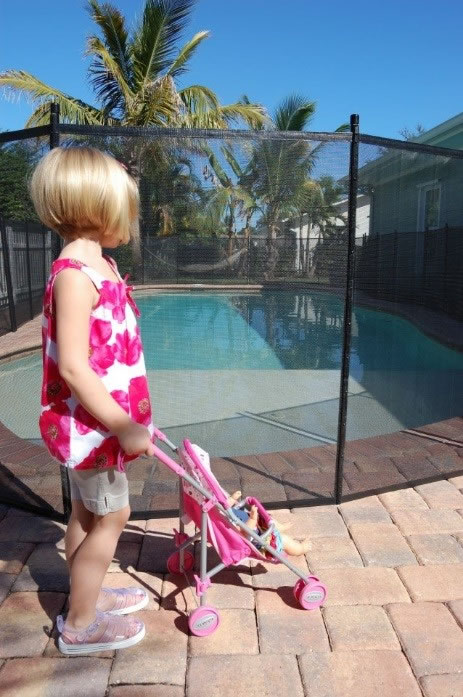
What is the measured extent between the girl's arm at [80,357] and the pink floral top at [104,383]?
Result: 9cm

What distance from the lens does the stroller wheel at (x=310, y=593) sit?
2324 mm

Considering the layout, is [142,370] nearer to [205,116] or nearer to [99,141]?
[99,141]

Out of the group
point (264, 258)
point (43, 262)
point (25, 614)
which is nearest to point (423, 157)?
point (264, 258)

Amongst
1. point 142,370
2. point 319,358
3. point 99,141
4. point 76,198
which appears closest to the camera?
point 76,198

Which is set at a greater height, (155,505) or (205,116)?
(205,116)

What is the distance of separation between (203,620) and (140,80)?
16794mm

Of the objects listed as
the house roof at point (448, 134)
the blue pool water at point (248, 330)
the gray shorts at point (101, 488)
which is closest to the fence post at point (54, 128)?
the blue pool water at point (248, 330)

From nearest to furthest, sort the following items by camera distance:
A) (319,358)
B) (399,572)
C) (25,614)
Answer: (25,614), (399,572), (319,358)

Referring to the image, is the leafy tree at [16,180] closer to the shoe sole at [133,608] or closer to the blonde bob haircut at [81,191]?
the blonde bob haircut at [81,191]

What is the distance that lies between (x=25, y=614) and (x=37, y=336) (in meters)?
1.79

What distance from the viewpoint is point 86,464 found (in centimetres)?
183

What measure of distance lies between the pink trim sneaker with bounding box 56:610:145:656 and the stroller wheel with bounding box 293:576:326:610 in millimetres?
618

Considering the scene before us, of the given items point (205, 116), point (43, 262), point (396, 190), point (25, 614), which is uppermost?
point (205, 116)

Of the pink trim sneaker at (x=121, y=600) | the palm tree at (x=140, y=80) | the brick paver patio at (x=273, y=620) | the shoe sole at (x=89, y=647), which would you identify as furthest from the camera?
the palm tree at (x=140, y=80)
